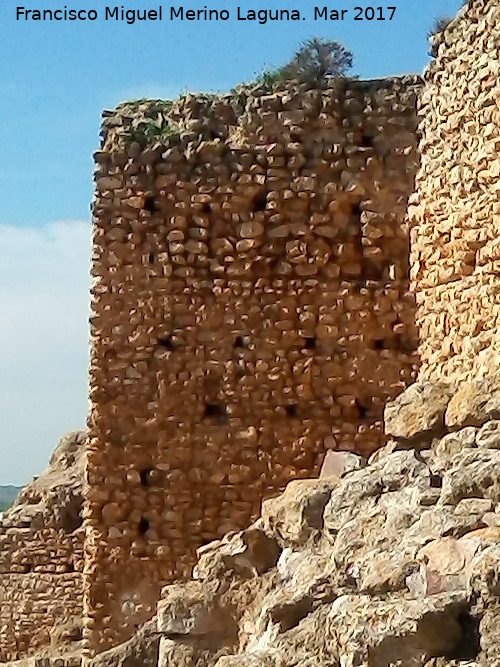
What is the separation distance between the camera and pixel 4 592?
13625 mm

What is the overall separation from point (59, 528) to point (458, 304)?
26.9 feet

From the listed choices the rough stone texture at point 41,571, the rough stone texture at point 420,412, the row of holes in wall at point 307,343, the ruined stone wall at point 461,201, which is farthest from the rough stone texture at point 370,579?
the rough stone texture at point 41,571

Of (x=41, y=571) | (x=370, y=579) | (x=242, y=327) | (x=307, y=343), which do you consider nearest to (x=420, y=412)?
(x=370, y=579)

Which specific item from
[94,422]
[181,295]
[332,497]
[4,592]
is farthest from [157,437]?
[4,592]

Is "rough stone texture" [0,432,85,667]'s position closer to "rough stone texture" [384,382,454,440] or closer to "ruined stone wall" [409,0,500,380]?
"ruined stone wall" [409,0,500,380]

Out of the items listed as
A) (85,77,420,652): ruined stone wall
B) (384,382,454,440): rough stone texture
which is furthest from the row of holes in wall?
(384,382,454,440): rough stone texture

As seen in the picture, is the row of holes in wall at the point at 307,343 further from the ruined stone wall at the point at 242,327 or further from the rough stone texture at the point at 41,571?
the rough stone texture at the point at 41,571

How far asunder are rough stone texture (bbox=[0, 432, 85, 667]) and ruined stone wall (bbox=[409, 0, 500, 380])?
7.10 meters

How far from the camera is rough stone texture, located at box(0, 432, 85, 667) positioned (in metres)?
13.1

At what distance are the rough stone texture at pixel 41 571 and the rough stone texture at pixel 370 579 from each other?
8.53 meters

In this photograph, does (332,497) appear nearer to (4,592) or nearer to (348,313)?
(348,313)

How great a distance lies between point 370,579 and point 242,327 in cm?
473

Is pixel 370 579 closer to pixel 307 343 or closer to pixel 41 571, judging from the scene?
pixel 307 343

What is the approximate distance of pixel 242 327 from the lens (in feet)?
26.7
